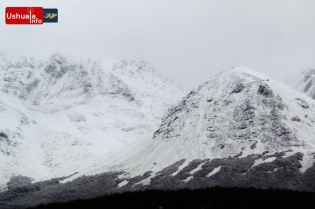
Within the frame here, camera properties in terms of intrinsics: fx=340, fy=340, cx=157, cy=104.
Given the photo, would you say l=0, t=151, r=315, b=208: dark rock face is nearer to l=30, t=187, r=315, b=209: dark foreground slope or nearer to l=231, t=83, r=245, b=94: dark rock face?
l=30, t=187, r=315, b=209: dark foreground slope

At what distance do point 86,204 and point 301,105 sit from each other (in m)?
64.6

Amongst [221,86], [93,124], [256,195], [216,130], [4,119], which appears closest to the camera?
[256,195]

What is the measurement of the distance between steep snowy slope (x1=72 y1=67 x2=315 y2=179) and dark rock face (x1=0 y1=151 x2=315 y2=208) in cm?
341

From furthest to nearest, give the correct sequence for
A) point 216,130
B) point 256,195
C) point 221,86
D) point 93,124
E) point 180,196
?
point 93,124, point 221,86, point 216,130, point 180,196, point 256,195

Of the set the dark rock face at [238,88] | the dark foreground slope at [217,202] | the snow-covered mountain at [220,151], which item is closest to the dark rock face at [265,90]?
the snow-covered mountain at [220,151]

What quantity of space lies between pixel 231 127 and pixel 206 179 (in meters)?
23.7

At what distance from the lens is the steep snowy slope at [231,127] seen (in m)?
73.4

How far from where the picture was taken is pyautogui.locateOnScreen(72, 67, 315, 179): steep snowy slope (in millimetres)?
73438

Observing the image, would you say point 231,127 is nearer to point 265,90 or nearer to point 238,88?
point 265,90

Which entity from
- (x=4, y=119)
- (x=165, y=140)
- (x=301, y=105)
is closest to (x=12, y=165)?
(x=4, y=119)

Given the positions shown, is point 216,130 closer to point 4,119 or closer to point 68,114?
point 4,119

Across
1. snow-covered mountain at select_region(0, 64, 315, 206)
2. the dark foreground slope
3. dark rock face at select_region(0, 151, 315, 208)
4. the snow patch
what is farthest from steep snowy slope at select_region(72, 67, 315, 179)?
the dark foreground slope

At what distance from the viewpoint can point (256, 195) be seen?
33.6 meters

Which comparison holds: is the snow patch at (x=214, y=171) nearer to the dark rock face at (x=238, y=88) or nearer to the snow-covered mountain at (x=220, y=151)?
the snow-covered mountain at (x=220, y=151)
